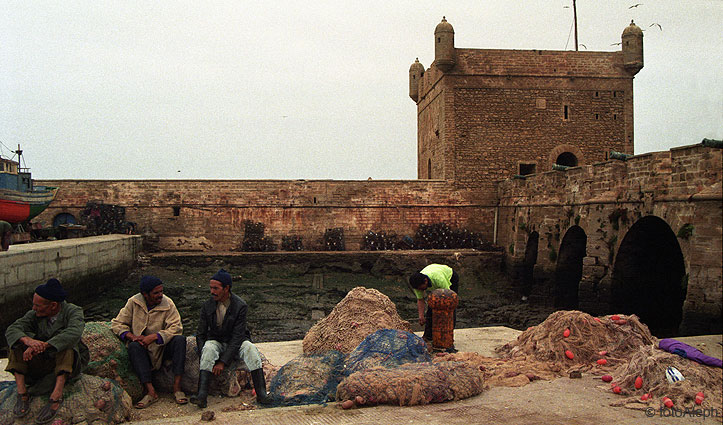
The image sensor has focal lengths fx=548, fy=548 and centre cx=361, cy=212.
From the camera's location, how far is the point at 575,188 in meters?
15.7

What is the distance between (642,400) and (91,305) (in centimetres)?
1544

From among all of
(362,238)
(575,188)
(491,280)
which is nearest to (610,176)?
(575,188)

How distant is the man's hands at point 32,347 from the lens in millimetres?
4520

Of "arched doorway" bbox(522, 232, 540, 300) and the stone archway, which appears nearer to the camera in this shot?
"arched doorway" bbox(522, 232, 540, 300)

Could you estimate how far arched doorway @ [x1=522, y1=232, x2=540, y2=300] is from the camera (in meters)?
19.0

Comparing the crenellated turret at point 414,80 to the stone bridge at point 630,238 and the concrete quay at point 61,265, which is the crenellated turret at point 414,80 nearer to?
the stone bridge at point 630,238

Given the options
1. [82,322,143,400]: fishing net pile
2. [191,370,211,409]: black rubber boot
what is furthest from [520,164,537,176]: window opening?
[82,322,143,400]: fishing net pile

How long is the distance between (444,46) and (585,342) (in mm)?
17311

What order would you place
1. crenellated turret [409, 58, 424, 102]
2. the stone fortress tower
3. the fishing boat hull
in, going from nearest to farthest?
the fishing boat hull < the stone fortress tower < crenellated turret [409, 58, 424, 102]

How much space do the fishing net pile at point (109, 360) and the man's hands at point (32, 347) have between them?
719 millimetres

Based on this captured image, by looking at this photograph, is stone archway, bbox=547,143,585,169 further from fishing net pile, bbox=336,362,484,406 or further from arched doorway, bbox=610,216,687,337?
fishing net pile, bbox=336,362,484,406

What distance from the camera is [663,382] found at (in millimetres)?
4977

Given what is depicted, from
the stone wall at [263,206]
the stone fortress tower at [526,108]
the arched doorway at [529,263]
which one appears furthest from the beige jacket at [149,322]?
the stone fortress tower at [526,108]

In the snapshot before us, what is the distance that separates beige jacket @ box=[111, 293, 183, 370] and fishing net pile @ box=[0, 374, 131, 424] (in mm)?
574
